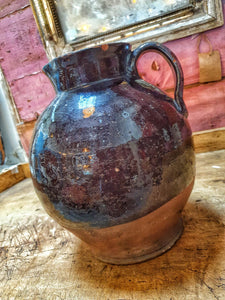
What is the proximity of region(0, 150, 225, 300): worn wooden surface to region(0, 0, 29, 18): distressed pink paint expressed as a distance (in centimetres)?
148

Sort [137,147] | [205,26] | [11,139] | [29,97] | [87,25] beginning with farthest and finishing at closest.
→ [11,139] < [29,97] < [87,25] < [205,26] < [137,147]

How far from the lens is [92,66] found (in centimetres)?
61

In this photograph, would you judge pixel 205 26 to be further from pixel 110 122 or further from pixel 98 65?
pixel 110 122

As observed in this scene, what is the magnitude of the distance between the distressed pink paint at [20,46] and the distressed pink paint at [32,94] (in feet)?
0.17

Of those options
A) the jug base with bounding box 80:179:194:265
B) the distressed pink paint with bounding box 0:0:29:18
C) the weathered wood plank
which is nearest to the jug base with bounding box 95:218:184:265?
the jug base with bounding box 80:179:194:265

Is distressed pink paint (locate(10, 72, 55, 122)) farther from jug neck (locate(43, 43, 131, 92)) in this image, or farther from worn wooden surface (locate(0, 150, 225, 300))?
jug neck (locate(43, 43, 131, 92))

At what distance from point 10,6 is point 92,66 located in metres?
1.49

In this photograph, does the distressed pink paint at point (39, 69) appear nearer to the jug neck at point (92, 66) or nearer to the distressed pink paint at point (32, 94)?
the distressed pink paint at point (32, 94)

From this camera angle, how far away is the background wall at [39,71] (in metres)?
1.47

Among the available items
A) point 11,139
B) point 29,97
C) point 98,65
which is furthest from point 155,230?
point 11,139

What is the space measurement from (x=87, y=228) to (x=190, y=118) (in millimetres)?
1217

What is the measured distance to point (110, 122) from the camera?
55cm

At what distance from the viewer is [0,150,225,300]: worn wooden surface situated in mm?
565

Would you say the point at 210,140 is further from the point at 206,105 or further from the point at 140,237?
the point at 140,237
